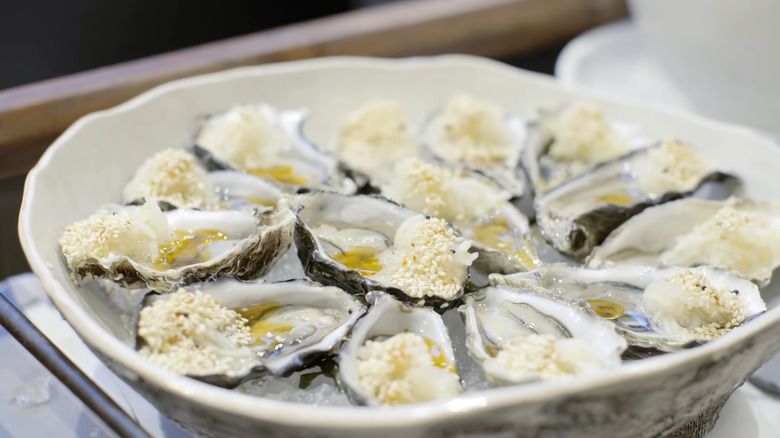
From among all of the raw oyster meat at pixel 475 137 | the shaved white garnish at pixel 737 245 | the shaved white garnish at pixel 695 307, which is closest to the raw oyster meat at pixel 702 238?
the shaved white garnish at pixel 737 245

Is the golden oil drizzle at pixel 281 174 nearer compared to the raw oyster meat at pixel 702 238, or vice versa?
the raw oyster meat at pixel 702 238

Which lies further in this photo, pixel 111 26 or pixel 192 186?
pixel 111 26

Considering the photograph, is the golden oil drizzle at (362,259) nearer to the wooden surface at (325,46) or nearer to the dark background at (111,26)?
the wooden surface at (325,46)

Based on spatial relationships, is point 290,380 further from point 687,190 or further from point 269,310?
point 687,190

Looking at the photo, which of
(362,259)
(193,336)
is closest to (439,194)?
(362,259)

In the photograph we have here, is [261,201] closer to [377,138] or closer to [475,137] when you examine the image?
[377,138]
